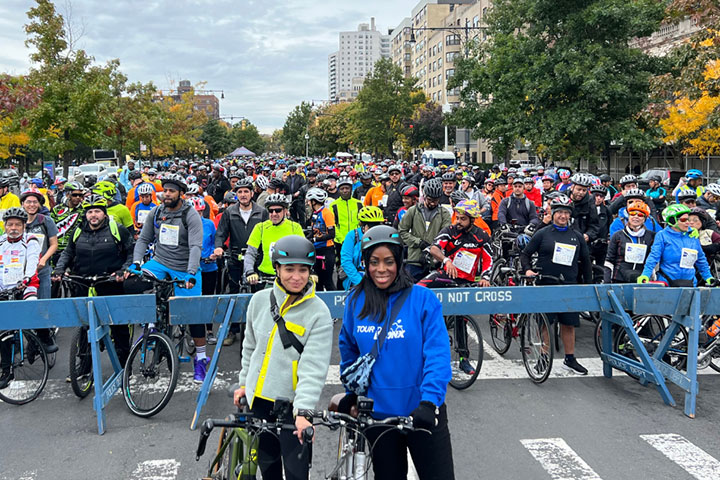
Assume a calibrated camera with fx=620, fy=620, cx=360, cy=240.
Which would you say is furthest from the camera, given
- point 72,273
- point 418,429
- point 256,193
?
point 256,193

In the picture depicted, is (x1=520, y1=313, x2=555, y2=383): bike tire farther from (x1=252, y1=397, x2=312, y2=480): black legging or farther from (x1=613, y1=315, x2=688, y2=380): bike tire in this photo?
(x1=252, y1=397, x2=312, y2=480): black legging

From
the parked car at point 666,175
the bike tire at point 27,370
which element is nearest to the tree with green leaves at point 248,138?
the parked car at point 666,175

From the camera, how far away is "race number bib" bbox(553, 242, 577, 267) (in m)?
7.21

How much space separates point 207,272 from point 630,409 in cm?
577

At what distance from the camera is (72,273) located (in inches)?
279

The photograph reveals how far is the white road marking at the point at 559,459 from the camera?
4.82 metres

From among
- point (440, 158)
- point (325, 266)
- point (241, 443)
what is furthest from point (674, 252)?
point (440, 158)

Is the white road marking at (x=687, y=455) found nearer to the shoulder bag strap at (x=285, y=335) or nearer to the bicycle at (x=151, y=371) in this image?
the shoulder bag strap at (x=285, y=335)

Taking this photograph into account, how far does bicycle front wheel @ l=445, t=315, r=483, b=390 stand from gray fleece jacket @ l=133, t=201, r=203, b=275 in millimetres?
3008

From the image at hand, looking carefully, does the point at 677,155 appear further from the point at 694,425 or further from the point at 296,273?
the point at 296,273

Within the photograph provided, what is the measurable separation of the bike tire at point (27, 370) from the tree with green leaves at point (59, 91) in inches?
698

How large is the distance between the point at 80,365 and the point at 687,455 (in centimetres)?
585

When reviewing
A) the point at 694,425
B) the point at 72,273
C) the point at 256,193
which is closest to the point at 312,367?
the point at 694,425

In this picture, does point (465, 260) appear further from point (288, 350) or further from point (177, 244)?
point (288, 350)
